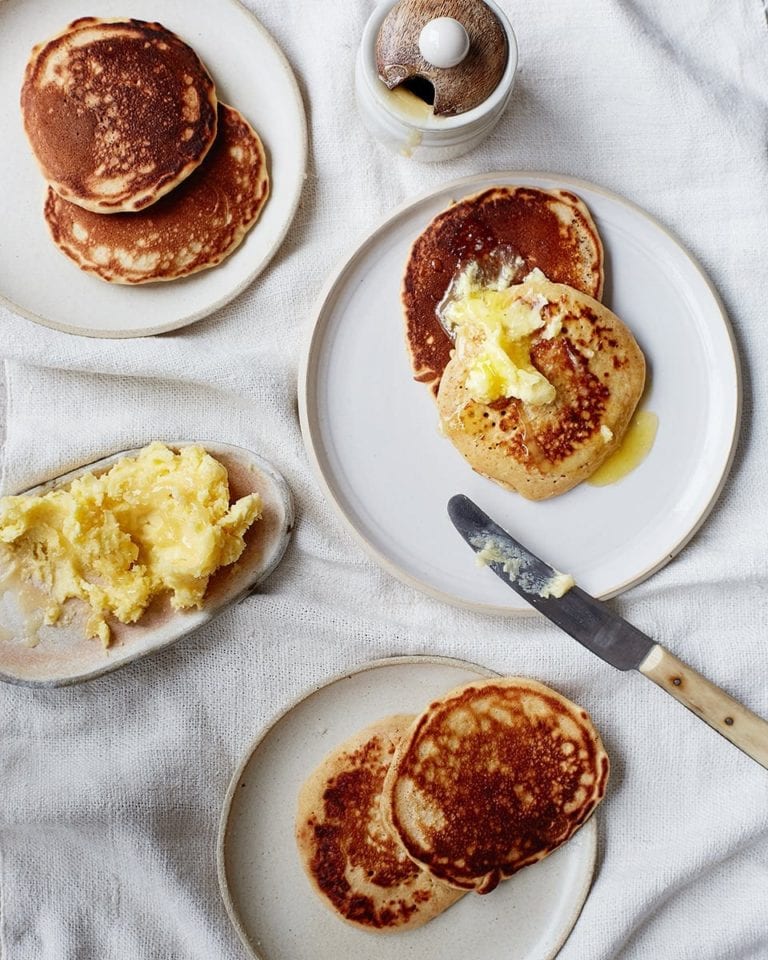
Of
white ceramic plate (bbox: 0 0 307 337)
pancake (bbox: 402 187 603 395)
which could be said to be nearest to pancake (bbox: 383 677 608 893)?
pancake (bbox: 402 187 603 395)

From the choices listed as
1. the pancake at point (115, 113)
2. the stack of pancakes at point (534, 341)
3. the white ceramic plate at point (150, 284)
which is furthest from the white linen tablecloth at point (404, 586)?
the pancake at point (115, 113)

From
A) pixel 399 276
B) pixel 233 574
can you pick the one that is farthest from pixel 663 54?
pixel 233 574

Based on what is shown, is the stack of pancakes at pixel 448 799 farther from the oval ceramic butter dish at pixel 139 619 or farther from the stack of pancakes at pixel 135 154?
the stack of pancakes at pixel 135 154

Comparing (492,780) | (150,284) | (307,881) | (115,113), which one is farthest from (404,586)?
(115,113)

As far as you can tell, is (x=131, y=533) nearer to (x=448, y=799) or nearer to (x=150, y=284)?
(x=150, y=284)

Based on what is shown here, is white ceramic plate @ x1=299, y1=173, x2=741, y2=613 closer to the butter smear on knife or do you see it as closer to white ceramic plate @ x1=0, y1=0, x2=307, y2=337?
the butter smear on knife

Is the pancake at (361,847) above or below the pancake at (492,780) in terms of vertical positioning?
below
